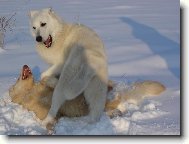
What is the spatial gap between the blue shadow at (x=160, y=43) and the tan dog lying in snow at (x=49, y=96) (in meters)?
0.71

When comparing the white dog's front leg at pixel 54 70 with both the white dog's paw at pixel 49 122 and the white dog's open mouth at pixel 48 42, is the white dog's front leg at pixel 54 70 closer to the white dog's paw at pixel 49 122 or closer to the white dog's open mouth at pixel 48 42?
the white dog's open mouth at pixel 48 42

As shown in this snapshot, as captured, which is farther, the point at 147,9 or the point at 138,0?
the point at 138,0

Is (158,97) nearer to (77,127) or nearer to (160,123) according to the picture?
(160,123)

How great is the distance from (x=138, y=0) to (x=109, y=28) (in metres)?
2.42

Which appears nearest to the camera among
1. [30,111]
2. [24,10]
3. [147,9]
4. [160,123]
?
[160,123]

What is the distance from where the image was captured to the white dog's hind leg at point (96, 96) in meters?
4.00

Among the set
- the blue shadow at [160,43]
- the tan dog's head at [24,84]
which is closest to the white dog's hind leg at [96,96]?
the tan dog's head at [24,84]

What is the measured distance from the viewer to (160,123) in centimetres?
395

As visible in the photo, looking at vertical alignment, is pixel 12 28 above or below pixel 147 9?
below

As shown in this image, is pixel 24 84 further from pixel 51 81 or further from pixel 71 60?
pixel 71 60

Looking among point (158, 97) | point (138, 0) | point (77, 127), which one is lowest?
point (77, 127)

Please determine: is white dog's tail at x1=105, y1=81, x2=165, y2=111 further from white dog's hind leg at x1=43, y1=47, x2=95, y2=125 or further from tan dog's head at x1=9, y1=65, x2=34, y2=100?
tan dog's head at x1=9, y1=65, x2=34, y2=100

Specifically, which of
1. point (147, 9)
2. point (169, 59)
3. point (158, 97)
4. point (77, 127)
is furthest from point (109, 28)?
point (77, 127)

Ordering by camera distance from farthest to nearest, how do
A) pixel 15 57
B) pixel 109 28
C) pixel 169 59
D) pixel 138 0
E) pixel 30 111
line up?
pixel 138 0, pixel 109 28, pixel 15 57, pixel 169 59, pixel 30 111
